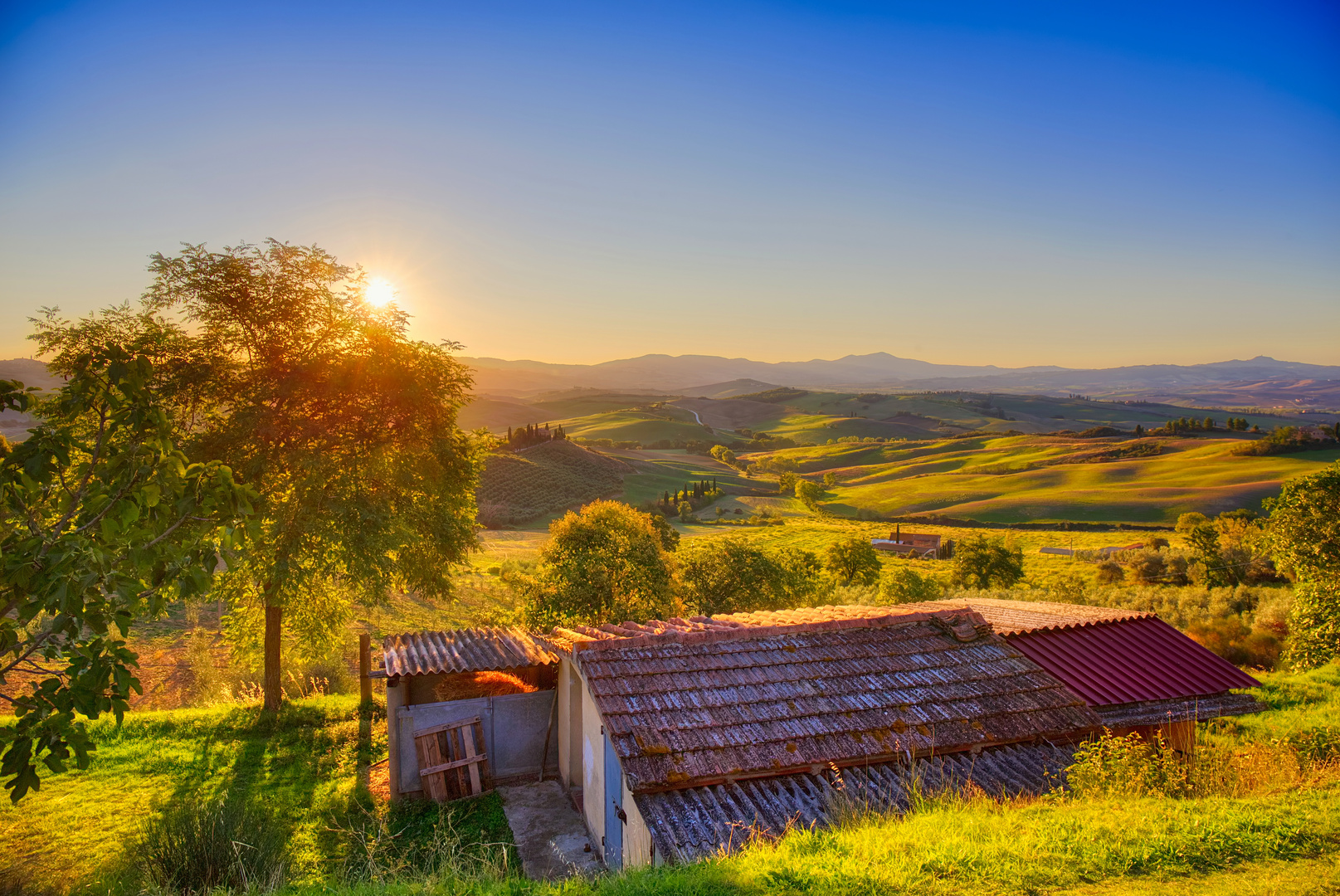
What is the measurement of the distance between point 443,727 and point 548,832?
2848 mm

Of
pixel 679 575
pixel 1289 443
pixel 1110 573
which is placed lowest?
pixel 1110 573

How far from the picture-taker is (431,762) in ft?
40.1

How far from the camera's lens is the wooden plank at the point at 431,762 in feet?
39.7

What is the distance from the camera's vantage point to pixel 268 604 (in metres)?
15.6

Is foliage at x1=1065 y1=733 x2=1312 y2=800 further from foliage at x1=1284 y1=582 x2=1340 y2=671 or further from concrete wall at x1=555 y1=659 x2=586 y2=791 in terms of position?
foliage at x1=1284 y1=582 x2=1340 y2=671

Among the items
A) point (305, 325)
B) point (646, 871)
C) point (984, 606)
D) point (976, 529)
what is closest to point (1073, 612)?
point (984, 606)

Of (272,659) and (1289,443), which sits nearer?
(272,659)

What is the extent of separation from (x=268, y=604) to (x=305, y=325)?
6.32 metres

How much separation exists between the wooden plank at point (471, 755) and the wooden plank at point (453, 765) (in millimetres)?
43

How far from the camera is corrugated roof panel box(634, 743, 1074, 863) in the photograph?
24.2ft

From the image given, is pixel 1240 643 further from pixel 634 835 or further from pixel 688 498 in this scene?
pixel 688 498

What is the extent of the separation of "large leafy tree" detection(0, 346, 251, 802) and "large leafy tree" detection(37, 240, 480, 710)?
887 cm

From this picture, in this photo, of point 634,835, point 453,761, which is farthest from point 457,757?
point 634,835

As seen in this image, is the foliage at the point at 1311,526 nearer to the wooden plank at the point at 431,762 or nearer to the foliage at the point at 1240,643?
the foliage at the point at 1240,643
